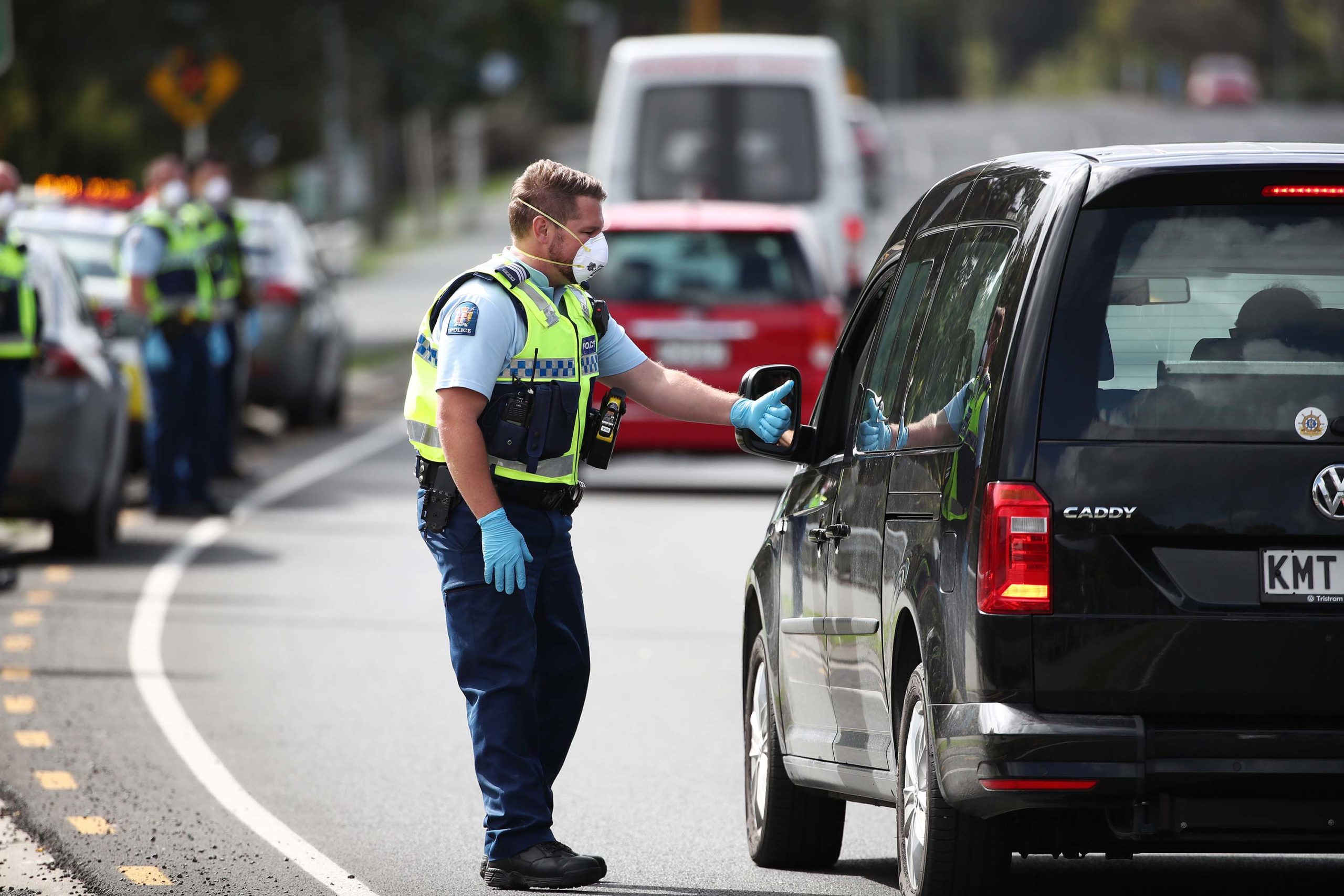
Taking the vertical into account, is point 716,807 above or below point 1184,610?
below

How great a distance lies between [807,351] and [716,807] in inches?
354

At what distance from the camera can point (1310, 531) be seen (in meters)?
4.95

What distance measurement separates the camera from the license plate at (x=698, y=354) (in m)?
16.4

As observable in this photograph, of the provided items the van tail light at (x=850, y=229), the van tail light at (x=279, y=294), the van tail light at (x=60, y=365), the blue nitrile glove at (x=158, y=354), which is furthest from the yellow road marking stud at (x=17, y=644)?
the van tail light at (x=850, y=229)

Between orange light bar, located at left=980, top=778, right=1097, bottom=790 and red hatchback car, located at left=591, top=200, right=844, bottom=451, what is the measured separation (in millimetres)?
11257

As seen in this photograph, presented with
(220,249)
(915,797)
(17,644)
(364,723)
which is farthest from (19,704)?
(220,249)

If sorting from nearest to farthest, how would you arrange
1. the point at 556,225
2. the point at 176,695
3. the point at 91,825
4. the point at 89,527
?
the point at 556,225 < the point at 91,825 < the point at 176,695 < the point at 89,527

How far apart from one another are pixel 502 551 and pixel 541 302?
635 mm

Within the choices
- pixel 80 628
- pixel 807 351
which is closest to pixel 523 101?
pixel 807 351

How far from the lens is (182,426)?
15523mm

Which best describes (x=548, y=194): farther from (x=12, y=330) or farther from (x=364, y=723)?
(x=12, y=330)

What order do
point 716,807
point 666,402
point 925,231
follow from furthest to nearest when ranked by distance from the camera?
point 716,807, point 666,402, point 925,231

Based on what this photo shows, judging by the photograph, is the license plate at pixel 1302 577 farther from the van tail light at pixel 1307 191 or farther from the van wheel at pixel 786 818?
the van wheel at pixel 786 818

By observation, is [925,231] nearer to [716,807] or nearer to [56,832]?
[716,807]
